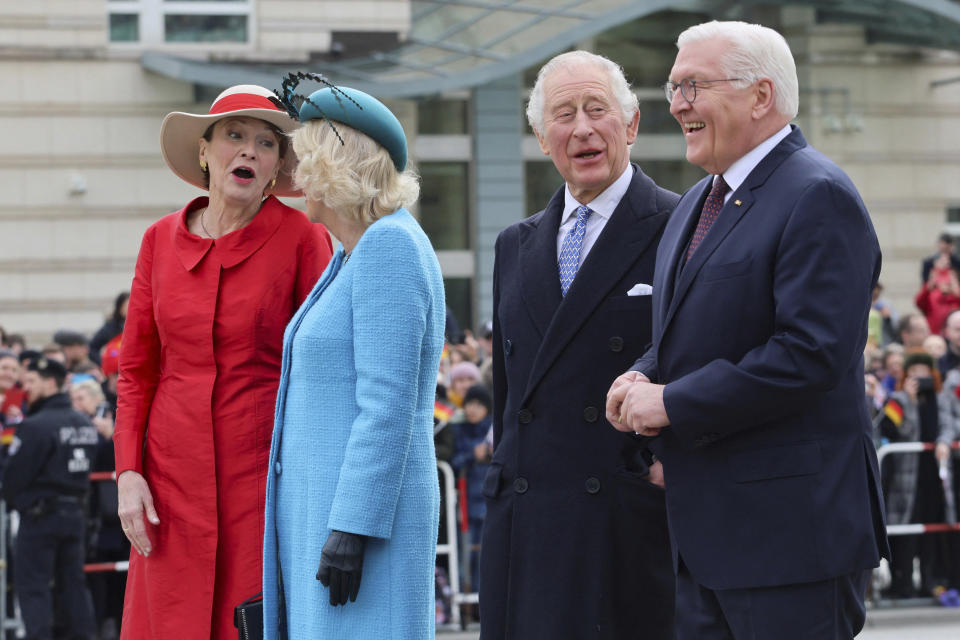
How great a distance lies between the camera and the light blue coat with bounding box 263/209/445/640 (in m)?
3.70

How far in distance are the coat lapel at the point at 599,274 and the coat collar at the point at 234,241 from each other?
37.6 inches

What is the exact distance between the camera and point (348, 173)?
389 cm

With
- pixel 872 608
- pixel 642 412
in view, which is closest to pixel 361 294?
pixel 642 412

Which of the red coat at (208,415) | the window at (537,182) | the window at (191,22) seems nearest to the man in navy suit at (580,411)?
the red coat at (208,415)

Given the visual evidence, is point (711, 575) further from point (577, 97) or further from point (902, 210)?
point (902, 210)

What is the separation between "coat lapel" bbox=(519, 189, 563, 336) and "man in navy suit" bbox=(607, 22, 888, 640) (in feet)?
2.33

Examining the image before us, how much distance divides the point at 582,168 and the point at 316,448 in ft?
4.11

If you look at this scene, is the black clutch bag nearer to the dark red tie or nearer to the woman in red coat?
the woman in red coat

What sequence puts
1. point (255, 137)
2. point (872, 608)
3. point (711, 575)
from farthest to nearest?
1. point (872, 608)
2. point (255, 137)
3. point (711, 575)

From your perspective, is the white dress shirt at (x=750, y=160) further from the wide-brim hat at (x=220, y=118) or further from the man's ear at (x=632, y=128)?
the wide-brim hat at (x=220, y=118)

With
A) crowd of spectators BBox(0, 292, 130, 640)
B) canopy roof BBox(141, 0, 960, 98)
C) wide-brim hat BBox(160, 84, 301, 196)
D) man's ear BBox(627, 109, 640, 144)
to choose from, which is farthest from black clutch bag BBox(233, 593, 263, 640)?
canopy roof BBox(141, 0, 960, 98)

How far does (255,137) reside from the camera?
462cm

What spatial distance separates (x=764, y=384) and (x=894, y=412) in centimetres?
797

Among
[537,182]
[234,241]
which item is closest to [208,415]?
[234,241]
